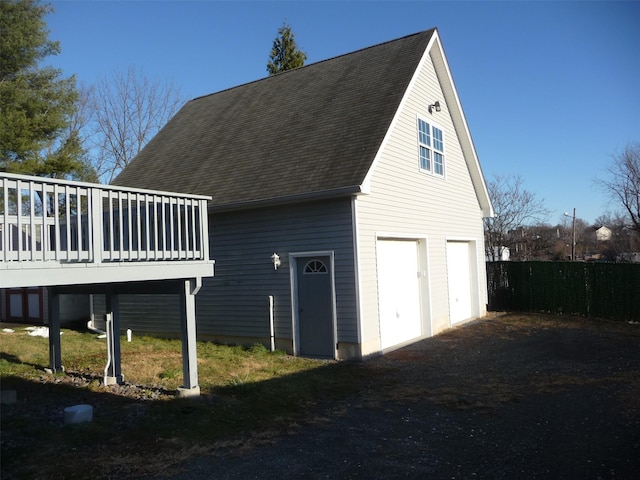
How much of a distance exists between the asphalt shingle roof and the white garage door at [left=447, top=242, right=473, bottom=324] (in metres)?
5.19

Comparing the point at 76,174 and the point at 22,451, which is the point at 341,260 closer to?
the point at 22,451

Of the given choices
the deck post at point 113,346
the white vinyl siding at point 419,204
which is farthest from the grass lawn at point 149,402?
the white vinyl siding at point 419,204

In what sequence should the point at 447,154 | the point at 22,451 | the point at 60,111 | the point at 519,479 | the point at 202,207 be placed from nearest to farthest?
the point at 519,479 < the point at 22,451 < the point at 202,207 < the point at 447,154 < the point at 60,111

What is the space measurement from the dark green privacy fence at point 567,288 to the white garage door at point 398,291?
6182mm

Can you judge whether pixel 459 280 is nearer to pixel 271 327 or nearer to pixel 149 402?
pixel 271 327

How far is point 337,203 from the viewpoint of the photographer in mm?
10547

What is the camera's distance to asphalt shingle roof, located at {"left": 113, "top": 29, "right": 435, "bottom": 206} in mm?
11125

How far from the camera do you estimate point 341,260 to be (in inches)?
413

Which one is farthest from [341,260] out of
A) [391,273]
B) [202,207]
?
[202,207]

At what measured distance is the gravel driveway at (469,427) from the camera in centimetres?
497

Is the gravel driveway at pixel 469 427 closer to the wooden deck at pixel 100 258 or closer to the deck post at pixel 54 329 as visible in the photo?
the wooden deck at pixel 100 258

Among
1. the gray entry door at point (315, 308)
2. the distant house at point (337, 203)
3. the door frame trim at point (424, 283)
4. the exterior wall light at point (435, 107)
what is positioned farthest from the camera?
the exterior wall light at point (435, 107)

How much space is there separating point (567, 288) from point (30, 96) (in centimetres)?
1913

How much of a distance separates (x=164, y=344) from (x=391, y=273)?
559cm
